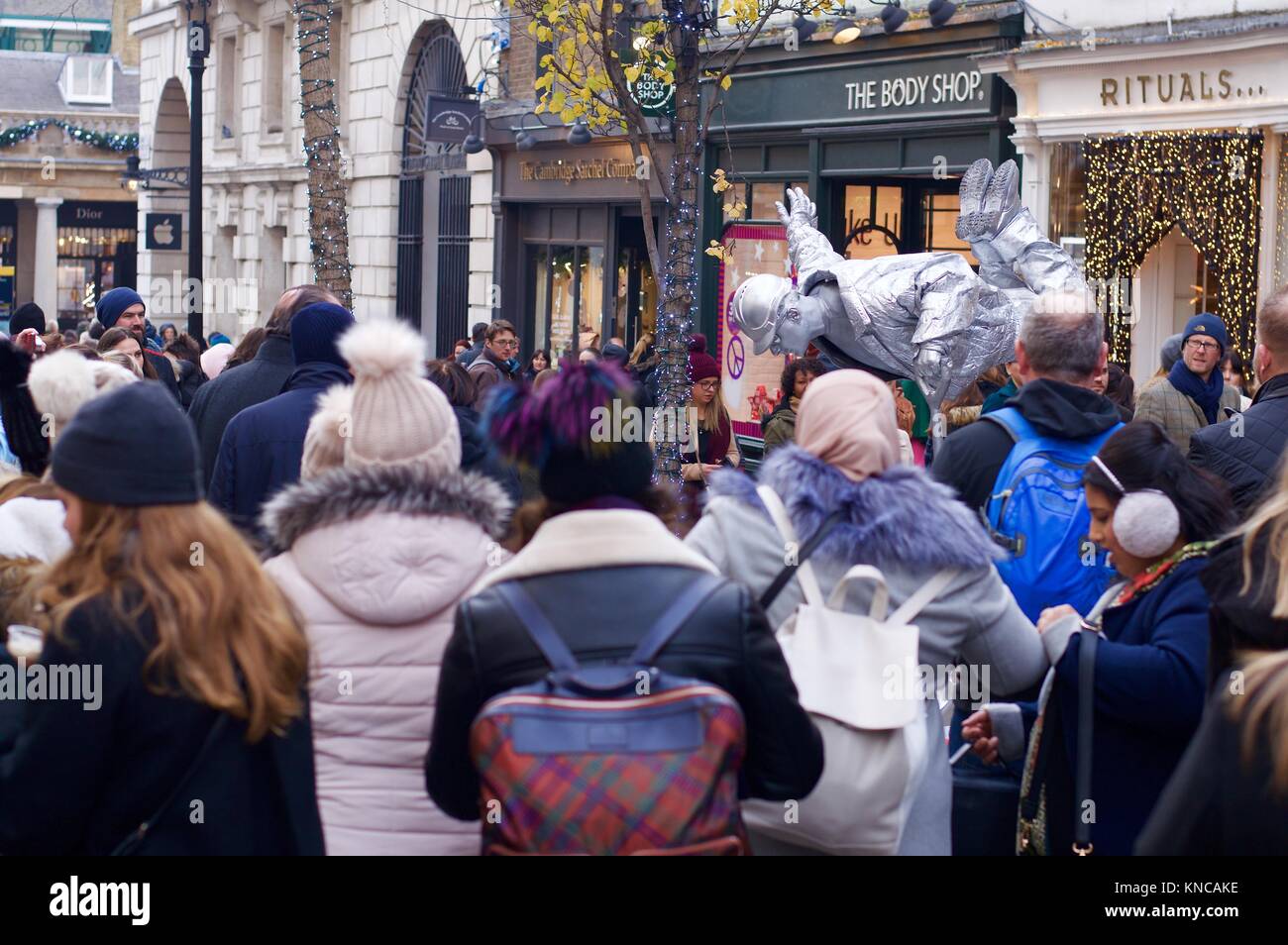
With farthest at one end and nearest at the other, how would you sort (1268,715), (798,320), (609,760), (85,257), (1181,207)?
(85,257) < (1181,207) < (798,320) < (609,760) < (1268,715)

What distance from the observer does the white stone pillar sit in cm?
5784

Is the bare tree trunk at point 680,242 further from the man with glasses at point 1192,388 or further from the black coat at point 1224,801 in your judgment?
the black coat at point 1224,801

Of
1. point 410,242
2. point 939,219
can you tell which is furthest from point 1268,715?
point 410,242

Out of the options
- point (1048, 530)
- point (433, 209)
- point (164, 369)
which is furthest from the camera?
point (433, 209)

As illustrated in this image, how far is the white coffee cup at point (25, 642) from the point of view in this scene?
11.2 ft

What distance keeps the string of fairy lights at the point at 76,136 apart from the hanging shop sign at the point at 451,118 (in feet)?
113

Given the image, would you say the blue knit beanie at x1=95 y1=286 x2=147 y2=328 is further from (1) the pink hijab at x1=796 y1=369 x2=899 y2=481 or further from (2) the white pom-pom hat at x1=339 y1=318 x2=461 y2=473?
(1) the pink hijab at x1=796 y1=369 x2=899 y2=481

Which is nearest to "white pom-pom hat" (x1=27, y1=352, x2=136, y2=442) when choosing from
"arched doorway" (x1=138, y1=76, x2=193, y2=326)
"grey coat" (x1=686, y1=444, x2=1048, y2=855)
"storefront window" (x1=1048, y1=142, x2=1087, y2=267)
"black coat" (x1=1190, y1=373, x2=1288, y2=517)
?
"grey coat" (x1=686, y1=444, x2=1048, y2=855)

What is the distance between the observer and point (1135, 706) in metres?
3.97

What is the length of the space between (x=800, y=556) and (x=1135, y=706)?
0.84 metres

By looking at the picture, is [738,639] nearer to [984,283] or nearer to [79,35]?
[984,283]

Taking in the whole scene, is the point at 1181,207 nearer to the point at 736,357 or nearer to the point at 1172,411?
the point at 1172,411

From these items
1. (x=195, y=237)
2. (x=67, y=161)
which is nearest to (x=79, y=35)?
(x=67, y=161)

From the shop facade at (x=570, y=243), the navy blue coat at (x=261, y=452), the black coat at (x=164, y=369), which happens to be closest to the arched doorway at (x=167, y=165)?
the shop facade at (x=570, y=243)
